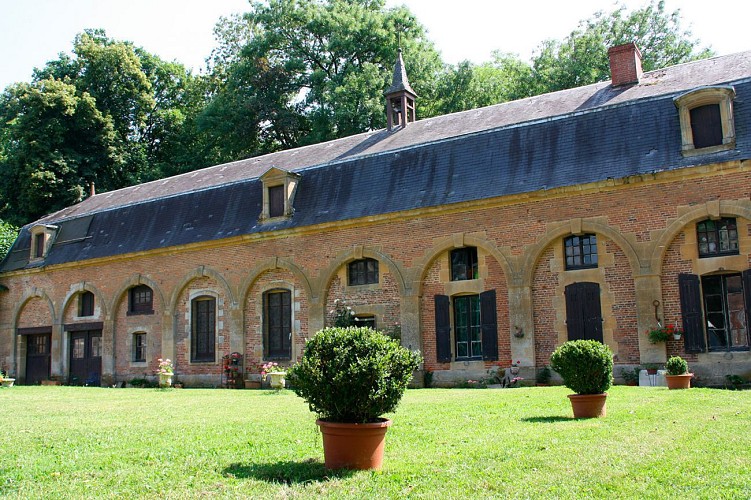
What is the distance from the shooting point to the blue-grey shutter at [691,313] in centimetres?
1587

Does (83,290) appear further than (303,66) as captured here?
No

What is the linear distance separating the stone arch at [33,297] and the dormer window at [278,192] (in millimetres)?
10393

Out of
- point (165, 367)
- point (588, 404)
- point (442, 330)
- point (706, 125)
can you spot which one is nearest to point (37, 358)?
point (165, 367)

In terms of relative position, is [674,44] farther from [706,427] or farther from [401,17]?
[706,427]

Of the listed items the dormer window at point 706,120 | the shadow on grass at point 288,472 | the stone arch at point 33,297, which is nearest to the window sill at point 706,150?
the dormer window at point 706,120

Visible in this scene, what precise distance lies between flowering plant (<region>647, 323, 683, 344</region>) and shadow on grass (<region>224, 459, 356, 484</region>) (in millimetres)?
11235

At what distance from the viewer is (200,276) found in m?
23.7

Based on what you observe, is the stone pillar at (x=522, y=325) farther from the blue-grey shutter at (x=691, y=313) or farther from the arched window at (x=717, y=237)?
the arched window at (x=717, y=237)

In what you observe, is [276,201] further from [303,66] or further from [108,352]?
[303,66]

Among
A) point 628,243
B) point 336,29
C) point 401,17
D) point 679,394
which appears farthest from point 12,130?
point 679,394

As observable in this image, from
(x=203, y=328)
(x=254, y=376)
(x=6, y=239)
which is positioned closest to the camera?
(x=254, y=376)

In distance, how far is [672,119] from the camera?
671 inches

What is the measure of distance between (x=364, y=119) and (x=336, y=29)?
20.6 feet

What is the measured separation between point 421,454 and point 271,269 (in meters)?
15.3
